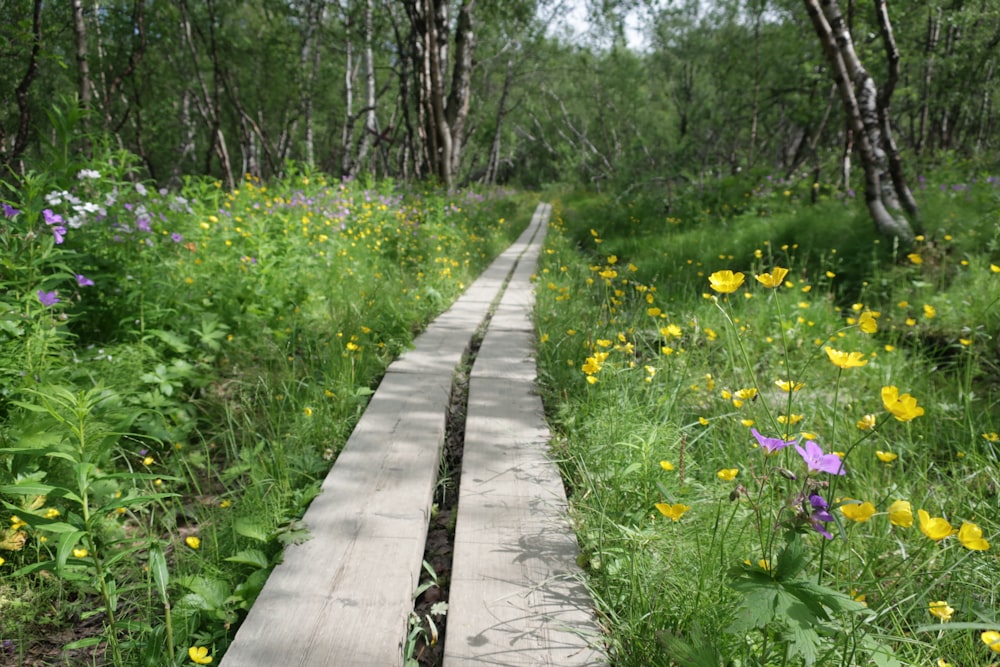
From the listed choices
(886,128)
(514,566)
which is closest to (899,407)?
(514,566)

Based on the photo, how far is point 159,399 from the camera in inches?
105

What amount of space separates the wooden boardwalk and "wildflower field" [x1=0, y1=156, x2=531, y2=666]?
0.14 m

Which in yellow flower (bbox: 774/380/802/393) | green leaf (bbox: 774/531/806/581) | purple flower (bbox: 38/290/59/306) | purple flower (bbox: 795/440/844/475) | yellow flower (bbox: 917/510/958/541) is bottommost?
green leaf (bbox: 774/531/806/581)

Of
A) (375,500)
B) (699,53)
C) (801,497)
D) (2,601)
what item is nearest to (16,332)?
(2,601)

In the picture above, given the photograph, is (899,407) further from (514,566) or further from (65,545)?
(65,545)

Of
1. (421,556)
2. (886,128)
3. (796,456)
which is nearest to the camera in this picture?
(421,556)

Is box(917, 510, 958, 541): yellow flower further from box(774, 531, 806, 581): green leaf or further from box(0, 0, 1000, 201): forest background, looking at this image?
box(0, 0, 1000, 201): forest background

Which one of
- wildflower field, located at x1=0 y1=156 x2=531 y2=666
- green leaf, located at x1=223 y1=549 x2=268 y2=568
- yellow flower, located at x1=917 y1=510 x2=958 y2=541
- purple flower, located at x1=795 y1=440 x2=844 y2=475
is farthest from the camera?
green leaf, located at x1=223 y1=549 x2=268 y2=568

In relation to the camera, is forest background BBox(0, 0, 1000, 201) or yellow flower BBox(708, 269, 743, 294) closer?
yellow flower BBox(708, 269, 743, 294)

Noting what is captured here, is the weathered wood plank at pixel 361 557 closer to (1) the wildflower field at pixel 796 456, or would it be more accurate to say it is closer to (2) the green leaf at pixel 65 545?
(2) the green leaf at pixel 65 545

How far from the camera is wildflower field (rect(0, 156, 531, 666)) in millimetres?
1575

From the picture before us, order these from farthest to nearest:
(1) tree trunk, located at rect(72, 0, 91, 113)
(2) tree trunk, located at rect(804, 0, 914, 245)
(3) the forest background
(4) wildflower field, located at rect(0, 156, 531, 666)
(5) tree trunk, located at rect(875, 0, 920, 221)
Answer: (3) the forest background < (1) tree trunk, located at rect(72, 0, 91, 113) < (5) tree trunk, located at rect(875, 0, 920, 221) < (2) tree trunk, located at rect(804, 0, 914, 245) < (4) wildflower field, located at rect(0, 156, 531, 666)

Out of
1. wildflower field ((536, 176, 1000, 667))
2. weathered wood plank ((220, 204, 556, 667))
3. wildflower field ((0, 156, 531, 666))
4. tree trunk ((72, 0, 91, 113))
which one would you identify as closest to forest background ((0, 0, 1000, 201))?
tree trunk ((72, 0, 91, 113))

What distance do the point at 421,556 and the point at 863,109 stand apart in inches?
218
